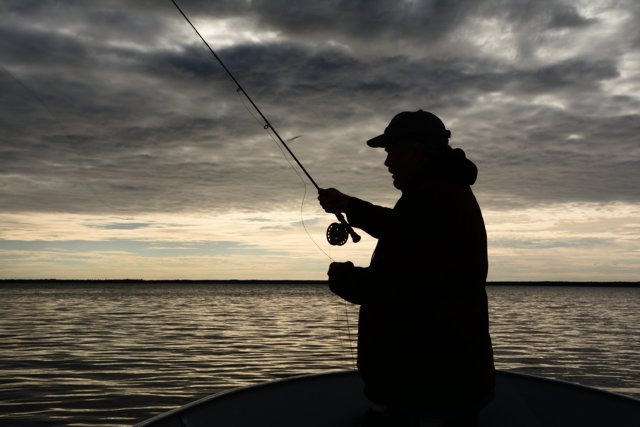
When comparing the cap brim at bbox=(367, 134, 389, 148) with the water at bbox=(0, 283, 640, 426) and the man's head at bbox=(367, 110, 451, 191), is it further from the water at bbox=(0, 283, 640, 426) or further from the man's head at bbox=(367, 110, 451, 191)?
the water at bbox=(0, 283, 640, 426)

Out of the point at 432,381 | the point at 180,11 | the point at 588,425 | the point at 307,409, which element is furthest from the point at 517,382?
the point at 180,11

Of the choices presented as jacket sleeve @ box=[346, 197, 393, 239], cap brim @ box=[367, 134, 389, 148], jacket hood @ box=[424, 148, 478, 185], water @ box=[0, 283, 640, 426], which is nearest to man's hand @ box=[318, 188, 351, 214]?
jacket sleeve @ box=[346, 197, 393, 239]

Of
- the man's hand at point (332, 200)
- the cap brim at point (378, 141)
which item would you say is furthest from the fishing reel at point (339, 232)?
the cap brim at point (378, 141)

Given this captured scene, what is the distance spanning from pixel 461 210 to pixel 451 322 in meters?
0.42

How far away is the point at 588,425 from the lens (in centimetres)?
353

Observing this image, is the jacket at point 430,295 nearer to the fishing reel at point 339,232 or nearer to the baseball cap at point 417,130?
the baseball cap at point 417,130

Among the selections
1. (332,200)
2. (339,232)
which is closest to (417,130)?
(332,200)

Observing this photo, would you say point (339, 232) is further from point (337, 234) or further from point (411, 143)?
point (411, 143)

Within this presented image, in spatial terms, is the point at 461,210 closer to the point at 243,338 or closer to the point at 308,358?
the point at 308,358

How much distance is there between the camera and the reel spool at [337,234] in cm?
402

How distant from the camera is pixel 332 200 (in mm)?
3344

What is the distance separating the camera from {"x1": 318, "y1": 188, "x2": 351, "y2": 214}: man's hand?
123 inches

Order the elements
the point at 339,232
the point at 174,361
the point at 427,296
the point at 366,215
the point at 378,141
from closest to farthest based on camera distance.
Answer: the point at 427,296
the point at 378,141
the point at 366,215
the point at 339,232
the point at 174,361

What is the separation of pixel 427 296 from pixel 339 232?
1.83m
